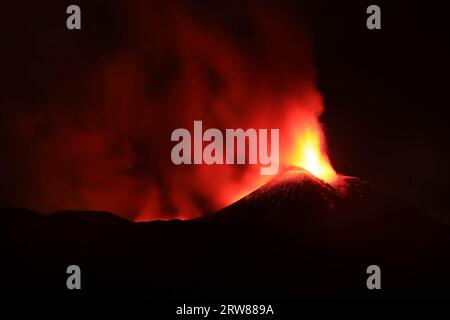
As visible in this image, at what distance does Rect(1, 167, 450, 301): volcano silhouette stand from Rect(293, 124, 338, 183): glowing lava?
420 mm

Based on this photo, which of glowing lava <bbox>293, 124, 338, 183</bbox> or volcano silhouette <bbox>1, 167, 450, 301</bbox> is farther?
glowing lava <bbox>293, 124, 338, 183</bbox>

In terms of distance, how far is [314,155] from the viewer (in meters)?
10.9

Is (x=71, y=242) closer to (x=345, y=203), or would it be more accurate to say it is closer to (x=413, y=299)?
(x=345, y=203)

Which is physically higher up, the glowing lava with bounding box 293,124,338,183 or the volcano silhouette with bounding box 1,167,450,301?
the glowing lava with bounding box 293,124,338,183

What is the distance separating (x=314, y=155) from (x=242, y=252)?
2.19 metres

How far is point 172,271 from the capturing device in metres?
9.48

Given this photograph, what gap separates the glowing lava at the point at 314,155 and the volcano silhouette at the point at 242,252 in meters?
0.42

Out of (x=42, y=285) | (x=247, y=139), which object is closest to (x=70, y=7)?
(x=247, y=139)

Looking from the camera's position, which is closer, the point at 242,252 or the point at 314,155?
the point at 242,252

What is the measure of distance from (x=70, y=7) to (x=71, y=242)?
3.31m

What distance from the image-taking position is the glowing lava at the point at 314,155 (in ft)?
34.5

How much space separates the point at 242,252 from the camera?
32.1 feet

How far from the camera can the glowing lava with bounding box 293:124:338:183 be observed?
414 inches

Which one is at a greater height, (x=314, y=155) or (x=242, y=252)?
(x=314, y=155)
